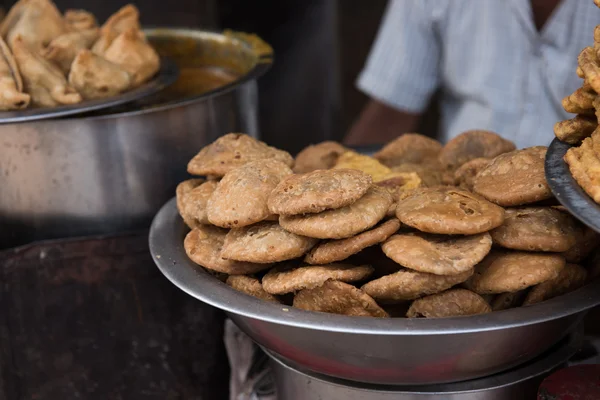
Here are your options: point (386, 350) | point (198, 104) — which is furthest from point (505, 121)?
point (386, 350)

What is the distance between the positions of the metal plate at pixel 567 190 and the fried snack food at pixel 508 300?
0.23 metres

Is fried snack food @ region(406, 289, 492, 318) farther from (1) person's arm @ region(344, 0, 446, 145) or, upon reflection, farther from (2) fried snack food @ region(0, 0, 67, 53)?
(1) person's arm @ region(344, 0, 446, 145)

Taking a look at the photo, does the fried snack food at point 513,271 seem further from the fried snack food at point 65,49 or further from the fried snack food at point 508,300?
the fried snack food at point 65,49

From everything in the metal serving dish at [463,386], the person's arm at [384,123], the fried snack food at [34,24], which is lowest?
the person's arm at [384,123]

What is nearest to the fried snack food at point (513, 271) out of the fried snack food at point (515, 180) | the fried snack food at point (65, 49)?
the fried snack food at point (515, 180)

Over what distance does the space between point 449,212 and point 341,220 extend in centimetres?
18

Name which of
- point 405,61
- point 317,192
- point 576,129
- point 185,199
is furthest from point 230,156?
point 405,61

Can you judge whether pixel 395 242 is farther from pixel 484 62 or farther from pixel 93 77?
pixel 484 62

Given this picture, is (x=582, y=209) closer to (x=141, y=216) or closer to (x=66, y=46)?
(x=141, y=216)

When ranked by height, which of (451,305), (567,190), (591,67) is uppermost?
(591,67)

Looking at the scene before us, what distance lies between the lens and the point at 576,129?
46.4 inches

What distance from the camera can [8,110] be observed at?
1.70m

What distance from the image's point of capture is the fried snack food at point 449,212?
1.15 metres

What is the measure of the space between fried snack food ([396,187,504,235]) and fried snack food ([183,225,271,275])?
298 mm
